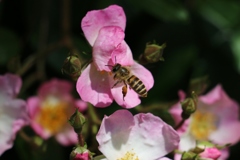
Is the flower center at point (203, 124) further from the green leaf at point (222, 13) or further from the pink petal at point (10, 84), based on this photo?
the pink petal at point (10, 84)

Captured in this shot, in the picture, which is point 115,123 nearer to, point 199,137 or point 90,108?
point 90,108

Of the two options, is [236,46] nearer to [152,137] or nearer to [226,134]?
[226,134]

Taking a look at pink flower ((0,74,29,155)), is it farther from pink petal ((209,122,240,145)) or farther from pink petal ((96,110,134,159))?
pink petal ((209,122,240,145))

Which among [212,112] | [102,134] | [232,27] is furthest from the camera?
[232,27]

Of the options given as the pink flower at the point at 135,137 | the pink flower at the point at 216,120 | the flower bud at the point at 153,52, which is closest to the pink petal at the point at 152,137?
the pink flower at the point at 135,137

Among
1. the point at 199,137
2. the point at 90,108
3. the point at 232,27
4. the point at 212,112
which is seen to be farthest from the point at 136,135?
the point at 232,27

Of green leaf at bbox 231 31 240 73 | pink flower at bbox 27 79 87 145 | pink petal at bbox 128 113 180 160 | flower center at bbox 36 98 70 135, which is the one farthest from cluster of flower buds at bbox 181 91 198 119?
green leaf at bbox 231 31 240 73

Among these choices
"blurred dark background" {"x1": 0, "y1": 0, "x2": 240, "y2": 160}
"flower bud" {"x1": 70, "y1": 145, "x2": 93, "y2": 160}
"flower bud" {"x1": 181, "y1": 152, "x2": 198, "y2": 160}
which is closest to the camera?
"flower bud" {"x1": 70, "y1": 145, "x2": 93, "y2": 160}
